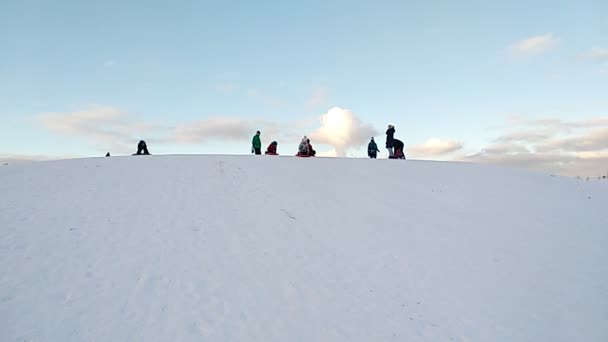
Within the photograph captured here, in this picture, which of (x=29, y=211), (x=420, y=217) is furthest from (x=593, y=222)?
(x=29, y=211)

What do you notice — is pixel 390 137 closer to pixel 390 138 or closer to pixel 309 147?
pixel 390 138

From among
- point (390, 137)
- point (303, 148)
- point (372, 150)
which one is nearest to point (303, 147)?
point (303, 148)

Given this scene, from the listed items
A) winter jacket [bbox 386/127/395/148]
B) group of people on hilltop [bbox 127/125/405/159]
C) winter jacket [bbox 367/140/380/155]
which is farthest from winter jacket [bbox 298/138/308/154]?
winter jacket [bbox 386/127/395/148]

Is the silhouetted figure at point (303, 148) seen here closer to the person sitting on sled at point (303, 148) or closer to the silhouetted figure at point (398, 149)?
the person sitting on sled at point (303, 148)

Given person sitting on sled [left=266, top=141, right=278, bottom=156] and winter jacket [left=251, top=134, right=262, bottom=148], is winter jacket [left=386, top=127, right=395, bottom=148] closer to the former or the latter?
person sitting on sled [left=266, top=141, right=278, bottom=156]

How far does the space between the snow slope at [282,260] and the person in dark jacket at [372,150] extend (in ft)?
25.4

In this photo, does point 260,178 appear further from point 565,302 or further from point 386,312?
point 565,302

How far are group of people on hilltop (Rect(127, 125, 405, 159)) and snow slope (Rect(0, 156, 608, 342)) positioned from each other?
5.73m

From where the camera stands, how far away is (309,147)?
2233 centimetres

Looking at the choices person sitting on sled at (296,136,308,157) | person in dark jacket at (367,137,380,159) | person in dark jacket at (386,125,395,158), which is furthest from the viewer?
person in dark jacket at (367,137,380,159)

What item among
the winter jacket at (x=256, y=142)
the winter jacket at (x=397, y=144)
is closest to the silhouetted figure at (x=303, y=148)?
the winter jacket at (x=256, y=142)

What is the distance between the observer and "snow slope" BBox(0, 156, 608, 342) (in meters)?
7.12

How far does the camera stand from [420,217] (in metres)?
13.5

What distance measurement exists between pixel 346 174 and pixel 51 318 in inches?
527
